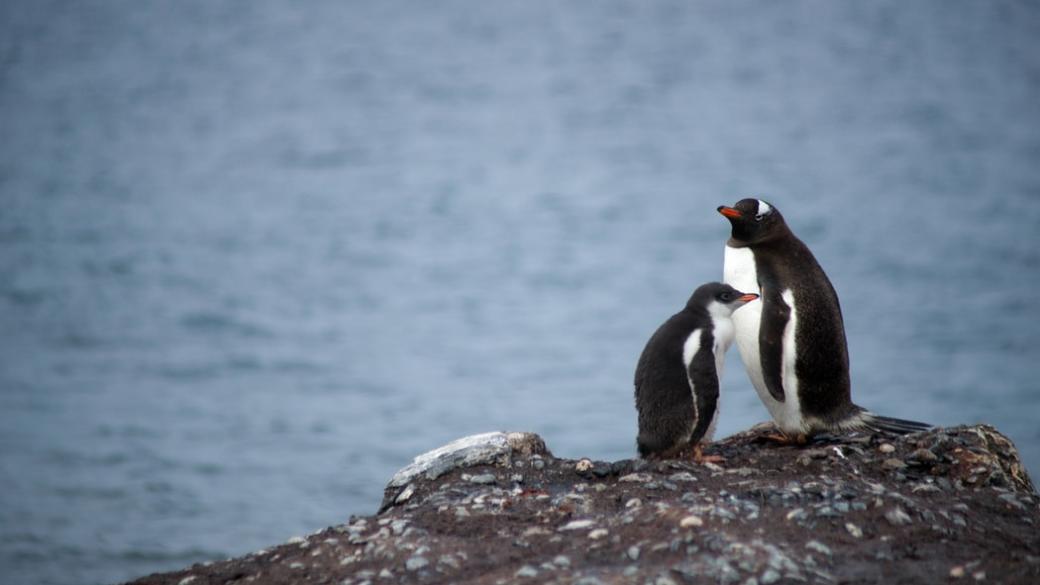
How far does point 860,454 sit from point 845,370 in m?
0.59

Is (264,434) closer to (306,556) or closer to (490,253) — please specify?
(490,253)

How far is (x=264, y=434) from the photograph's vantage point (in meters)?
21.8

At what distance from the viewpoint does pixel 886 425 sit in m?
6.49

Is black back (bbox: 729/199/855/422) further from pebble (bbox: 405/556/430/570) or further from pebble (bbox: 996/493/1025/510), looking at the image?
pebble (bbox: 405/556/430/570)

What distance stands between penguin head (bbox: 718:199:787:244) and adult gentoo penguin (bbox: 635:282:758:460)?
0.38 m

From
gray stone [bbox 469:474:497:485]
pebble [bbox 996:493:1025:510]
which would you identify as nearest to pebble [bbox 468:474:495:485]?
gray stone [bbox 469:474:497:485]

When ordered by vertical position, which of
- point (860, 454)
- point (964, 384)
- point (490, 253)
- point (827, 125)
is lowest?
point (964, 384)

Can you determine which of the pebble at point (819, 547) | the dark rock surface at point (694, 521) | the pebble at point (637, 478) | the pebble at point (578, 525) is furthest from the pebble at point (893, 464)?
the pebble at point (578, 525)

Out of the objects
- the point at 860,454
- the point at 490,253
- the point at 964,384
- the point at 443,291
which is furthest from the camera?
the point at 490,253

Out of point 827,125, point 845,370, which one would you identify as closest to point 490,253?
point 827,125

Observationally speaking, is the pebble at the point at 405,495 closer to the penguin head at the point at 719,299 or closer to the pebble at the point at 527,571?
the pebble at the point at 527,571

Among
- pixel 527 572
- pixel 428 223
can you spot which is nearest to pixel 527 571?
pixel 527 572

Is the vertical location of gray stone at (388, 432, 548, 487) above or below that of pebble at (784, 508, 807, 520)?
above

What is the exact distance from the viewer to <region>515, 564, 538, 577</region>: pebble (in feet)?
15.6
